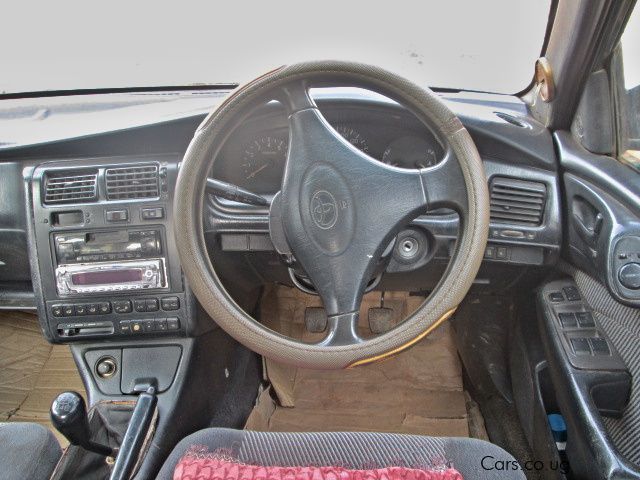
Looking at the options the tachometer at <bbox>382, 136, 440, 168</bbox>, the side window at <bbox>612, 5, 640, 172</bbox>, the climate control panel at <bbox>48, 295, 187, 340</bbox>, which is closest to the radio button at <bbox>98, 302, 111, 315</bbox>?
the climate control panel at <bbox>48, 295, 187, 340</bbox>

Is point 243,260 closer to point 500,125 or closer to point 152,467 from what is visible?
point 152,467

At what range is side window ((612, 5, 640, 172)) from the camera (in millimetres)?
1446

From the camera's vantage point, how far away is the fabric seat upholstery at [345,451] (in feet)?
3.86

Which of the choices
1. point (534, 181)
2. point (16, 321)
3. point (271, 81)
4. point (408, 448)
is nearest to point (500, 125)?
point (534, 181)

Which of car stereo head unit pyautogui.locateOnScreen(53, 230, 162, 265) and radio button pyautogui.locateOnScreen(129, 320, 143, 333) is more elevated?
car stereo head unit pyautogui.locateOnScreen(53, 230, 162, 265)

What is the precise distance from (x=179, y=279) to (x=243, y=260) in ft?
0.58

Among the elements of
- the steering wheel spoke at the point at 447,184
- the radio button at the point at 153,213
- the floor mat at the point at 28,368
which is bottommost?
the floor mat at the point at 28,368

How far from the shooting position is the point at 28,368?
245 cm

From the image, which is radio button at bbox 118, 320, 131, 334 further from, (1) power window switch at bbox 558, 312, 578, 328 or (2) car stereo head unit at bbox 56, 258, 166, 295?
(1) power window switch at bbox 558, 312, 578, 328

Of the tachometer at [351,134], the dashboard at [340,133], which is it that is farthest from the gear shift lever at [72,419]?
the tachometer at [351,134]

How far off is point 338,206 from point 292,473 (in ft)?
1.63

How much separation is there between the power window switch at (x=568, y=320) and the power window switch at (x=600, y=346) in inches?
2.3

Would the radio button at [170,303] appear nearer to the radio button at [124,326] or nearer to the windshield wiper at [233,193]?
the radio button at [124,326]

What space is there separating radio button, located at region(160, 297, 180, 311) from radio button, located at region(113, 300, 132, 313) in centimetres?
9
